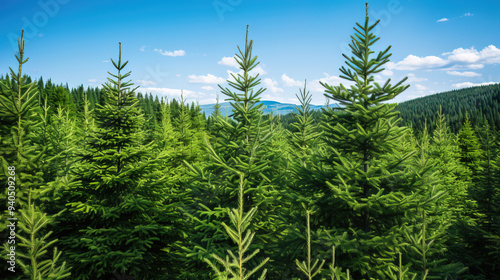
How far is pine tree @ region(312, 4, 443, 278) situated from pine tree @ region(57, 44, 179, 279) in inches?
206

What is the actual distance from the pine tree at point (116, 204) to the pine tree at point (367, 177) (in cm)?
523

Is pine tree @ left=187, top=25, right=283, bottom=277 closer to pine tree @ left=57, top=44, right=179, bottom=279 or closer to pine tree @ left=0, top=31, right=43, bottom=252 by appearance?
pine tree @ left=57, top=44, right=179, bottom=279

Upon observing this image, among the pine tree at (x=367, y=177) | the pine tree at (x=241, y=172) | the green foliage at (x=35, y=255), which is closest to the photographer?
the green foliage at (x=35, y=255)

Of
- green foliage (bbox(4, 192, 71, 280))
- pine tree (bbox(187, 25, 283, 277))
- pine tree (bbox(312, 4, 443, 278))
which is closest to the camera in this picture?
green foliage (bbox(4, 192, 71, 280))

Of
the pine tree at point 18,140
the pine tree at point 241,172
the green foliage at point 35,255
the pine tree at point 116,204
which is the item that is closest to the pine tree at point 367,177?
the pine tree at point 241,172

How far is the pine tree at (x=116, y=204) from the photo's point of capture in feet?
23.9

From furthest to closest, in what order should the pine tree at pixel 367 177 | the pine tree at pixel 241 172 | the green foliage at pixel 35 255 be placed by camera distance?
the pine tree at pixel 241 172 → the pine tree at pixel 367 177 → the green foliage at pixel 35 255

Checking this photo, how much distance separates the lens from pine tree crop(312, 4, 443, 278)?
504 cm

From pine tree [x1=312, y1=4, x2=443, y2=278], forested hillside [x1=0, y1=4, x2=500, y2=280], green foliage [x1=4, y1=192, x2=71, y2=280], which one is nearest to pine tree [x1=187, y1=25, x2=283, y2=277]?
forested hillside [x1=0, y1=4, x2=500, y2=280]

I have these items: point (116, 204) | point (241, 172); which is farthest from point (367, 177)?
point (116, 204)

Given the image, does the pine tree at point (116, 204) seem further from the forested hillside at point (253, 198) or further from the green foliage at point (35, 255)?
the green foliage at point (35, 255)

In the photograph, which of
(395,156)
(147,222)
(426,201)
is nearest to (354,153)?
(395,156)

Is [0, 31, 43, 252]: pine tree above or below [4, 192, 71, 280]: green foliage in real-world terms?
above

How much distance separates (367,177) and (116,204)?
7493 mm
